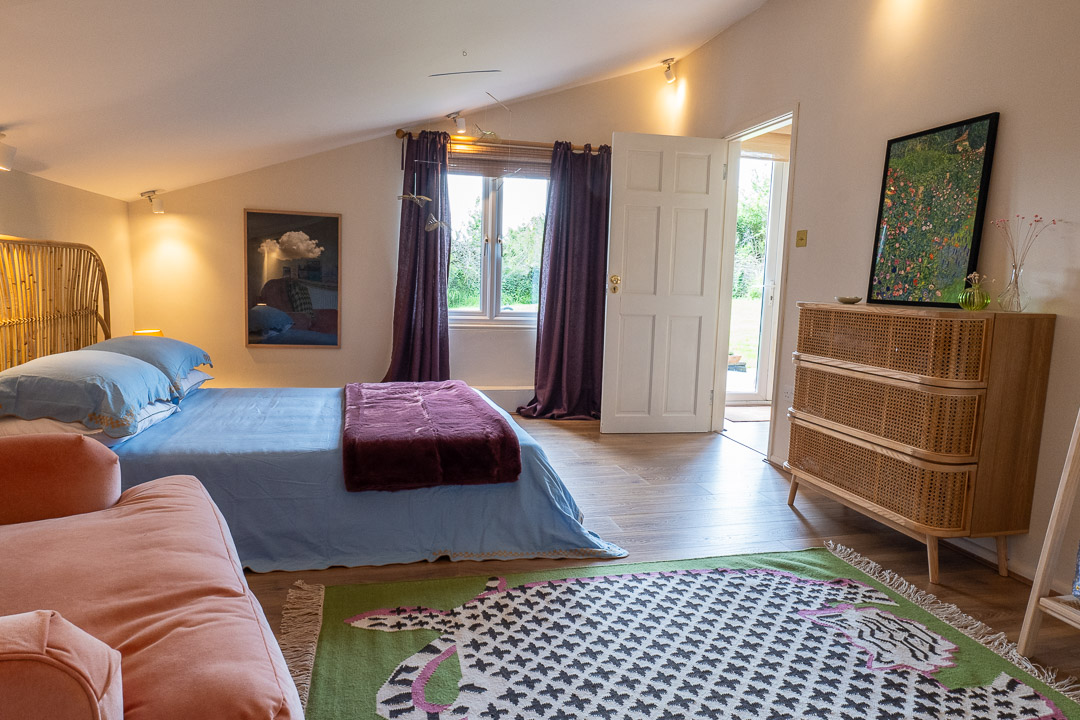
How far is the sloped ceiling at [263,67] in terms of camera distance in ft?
7.34

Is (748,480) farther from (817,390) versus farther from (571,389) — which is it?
(571,389)

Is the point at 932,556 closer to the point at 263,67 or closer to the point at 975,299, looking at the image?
the point at 975,299

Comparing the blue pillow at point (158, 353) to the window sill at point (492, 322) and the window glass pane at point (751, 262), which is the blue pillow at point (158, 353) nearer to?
the window sill at point (492, 322)

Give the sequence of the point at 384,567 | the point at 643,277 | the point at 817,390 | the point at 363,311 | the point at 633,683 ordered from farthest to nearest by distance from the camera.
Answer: the point at 363,311, the point at 643,277, the point at 817,390, the point at 384,567, the point at 633,683

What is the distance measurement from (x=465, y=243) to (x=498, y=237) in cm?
28

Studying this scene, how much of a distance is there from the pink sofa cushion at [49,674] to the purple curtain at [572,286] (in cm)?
456

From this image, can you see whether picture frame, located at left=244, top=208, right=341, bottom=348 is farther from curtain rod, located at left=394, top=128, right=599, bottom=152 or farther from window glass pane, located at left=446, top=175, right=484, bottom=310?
curtain rod, located at left=394, top=128, right=599, bottom=152

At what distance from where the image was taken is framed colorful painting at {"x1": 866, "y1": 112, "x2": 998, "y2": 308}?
267 cm

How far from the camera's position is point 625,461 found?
402cm

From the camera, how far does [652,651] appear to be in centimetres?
193

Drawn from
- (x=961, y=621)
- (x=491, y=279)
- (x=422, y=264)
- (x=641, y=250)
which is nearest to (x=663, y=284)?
(x=641, y=250)

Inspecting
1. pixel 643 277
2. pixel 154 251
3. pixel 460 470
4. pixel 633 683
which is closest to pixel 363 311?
pixel 154 251

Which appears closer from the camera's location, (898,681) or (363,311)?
(898,681)

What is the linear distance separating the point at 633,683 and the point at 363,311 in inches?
161
